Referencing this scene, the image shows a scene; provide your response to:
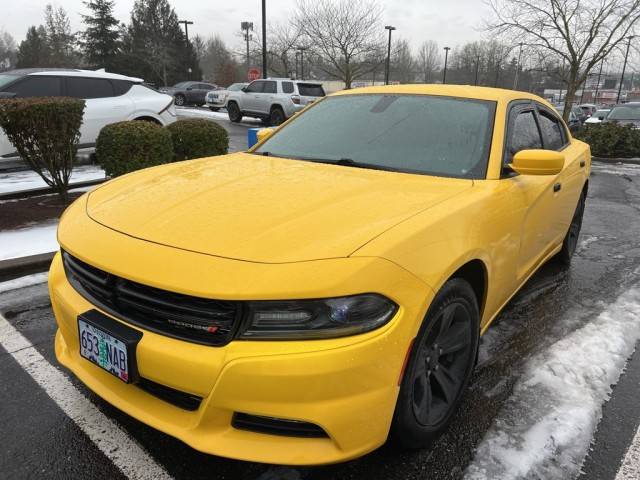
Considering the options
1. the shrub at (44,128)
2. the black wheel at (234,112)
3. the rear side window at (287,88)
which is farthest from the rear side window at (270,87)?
the shrub at (44,128)

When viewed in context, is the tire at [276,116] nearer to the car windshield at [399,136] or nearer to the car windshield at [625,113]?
the car windshield at [625,113]

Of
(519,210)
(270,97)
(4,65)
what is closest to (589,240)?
(519,210)

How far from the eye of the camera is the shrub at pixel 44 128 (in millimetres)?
5488

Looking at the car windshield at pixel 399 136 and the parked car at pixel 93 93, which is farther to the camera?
the parked car at pixel 93 93

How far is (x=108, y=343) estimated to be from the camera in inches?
76.1

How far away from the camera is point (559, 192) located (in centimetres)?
368

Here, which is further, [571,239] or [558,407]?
[571,239]

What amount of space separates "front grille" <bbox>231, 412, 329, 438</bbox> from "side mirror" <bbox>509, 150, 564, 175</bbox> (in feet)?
5.84

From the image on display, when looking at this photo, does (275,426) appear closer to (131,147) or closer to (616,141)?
(131,147)

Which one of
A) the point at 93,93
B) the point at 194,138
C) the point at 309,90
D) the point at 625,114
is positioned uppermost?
the point at 93,93

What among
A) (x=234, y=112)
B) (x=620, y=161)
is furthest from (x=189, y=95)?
(x=620, y=161)

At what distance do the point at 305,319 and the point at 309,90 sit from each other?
17427 mm

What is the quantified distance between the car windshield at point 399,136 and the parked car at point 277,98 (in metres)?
14.3

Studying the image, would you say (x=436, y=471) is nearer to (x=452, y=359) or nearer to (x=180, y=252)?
(x=452, y=359)
